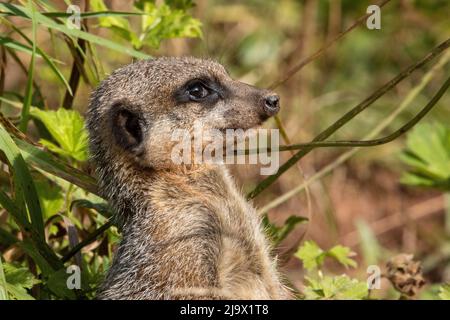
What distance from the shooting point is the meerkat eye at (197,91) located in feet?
12.0

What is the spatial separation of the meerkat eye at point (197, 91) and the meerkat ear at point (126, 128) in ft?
0.77

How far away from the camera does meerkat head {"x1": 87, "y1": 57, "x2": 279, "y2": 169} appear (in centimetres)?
361

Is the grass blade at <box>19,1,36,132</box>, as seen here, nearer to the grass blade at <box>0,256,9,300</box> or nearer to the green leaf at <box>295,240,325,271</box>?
the grass blade at <box>0,256,9,300</box>

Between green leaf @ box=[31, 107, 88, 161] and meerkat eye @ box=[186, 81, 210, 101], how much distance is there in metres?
0.51

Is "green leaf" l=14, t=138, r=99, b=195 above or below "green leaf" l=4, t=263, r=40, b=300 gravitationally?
above

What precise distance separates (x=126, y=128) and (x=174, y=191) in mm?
348

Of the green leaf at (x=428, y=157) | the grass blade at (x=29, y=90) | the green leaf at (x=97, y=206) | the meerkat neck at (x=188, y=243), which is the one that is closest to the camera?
the meerkat neck at (x=188, y=243)

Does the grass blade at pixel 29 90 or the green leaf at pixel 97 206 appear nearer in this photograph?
the grass blade at pixel 29 90

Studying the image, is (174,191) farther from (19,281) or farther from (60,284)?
(19,281)

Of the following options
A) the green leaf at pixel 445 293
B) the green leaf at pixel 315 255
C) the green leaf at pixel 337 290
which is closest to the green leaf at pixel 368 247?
the green leaf at pixel 315 255

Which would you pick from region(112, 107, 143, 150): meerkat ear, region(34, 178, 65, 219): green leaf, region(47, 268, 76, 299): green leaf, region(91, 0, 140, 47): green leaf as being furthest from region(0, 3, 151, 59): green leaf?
region(47, 268, 76, 299): green leaf

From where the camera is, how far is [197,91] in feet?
12.1

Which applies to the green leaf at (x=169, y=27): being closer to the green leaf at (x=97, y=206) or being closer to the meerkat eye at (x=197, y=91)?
the meerkat eye at (x=197, y=91)
